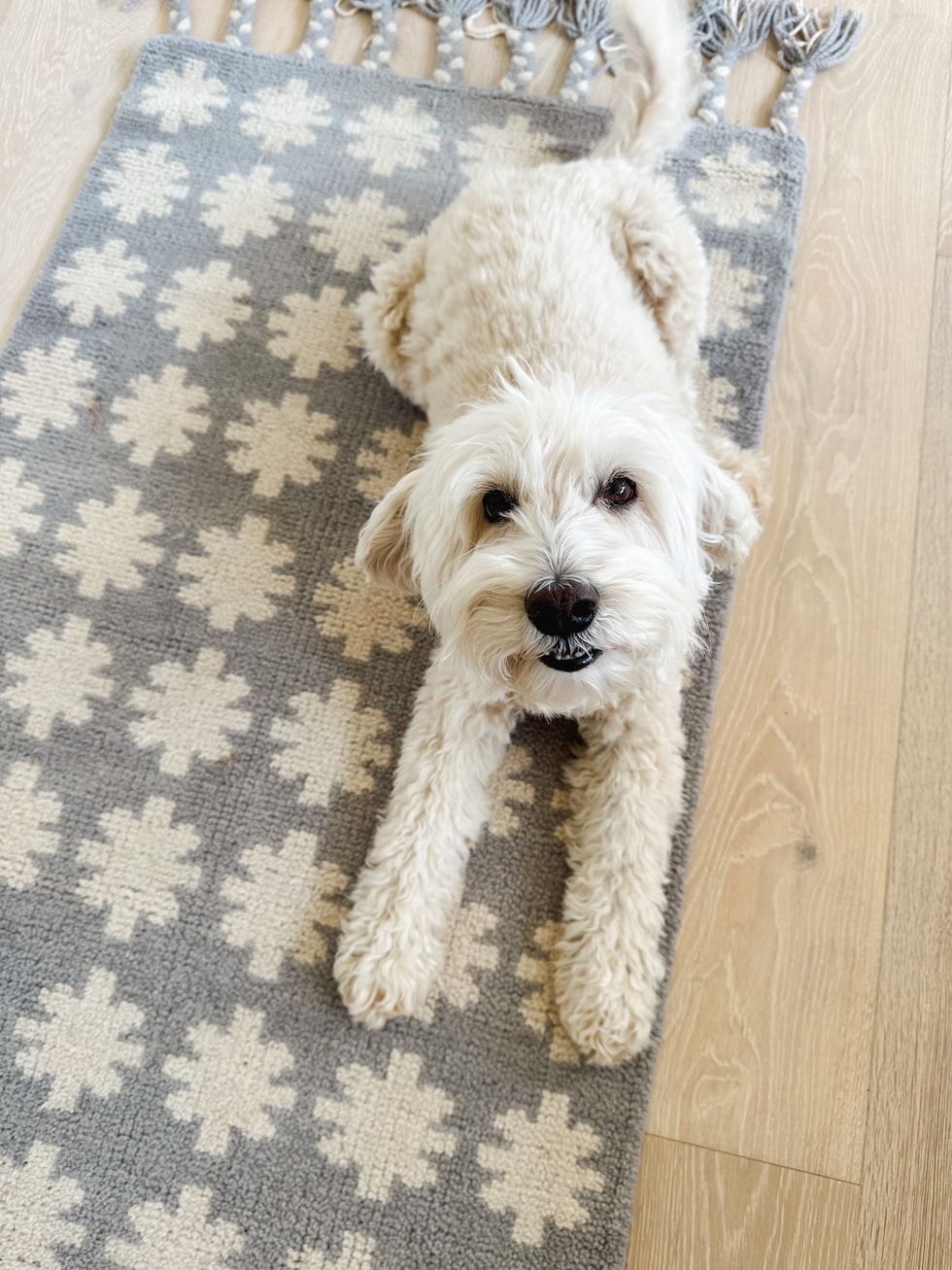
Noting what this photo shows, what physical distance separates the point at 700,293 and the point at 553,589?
88 cm

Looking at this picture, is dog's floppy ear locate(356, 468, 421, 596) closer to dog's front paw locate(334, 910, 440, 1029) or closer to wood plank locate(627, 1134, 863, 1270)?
dog's front paw locate(334, 910, 440, 1029)

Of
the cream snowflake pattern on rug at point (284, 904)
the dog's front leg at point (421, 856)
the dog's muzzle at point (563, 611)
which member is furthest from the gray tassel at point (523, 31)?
the cream snowflake pattern on rug at point (284, 904)

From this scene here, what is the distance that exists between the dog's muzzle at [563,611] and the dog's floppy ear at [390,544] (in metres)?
0.30

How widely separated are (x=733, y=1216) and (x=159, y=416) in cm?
175

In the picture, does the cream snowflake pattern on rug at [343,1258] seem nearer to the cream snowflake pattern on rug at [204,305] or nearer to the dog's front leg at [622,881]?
the dog's front leg at [622,881]

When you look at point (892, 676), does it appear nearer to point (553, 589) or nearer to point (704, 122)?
point (553, 589)

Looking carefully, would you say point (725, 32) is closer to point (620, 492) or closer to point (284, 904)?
point (620, 492)

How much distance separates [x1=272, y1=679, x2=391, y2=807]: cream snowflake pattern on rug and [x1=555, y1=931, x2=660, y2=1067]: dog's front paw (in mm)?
481

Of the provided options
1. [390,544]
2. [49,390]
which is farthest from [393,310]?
[49,390]

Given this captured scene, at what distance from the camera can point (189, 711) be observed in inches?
67.4

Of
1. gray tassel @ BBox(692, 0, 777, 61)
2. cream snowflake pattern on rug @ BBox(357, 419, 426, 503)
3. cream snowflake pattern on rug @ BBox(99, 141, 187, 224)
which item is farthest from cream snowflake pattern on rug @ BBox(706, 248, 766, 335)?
cream snowflake pattern on rug @ BBox(99, 141, 187, 224)

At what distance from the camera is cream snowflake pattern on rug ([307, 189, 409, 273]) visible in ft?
6.66

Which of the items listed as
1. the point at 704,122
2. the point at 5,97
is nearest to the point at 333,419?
the point at 704,122

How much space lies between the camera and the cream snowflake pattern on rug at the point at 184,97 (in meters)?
2.15
